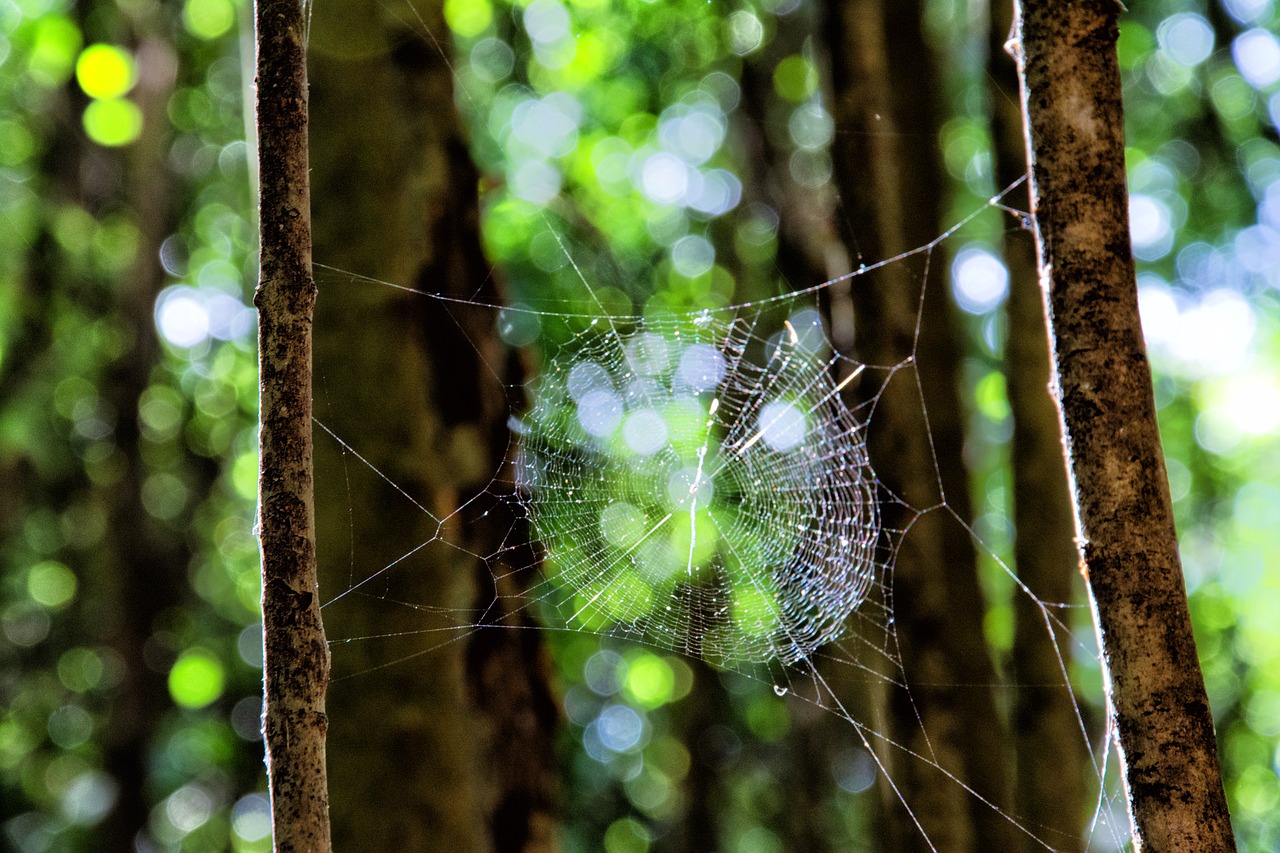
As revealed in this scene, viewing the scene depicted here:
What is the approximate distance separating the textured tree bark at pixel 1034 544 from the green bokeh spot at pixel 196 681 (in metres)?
9.19

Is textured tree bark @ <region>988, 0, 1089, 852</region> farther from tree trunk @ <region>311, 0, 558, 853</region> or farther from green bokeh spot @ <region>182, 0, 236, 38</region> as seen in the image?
green bokeh spot @ <region>182, 0, 236, 38</region>

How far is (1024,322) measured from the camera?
4.37 meters

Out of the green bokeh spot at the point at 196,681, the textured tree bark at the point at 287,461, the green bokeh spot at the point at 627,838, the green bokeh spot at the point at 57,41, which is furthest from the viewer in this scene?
the green bokeh spot at the point at 627,838

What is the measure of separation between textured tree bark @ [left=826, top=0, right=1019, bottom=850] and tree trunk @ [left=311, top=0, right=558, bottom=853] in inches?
51.2

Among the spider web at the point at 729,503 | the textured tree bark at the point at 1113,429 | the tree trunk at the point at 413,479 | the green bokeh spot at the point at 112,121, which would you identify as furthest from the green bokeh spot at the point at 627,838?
the textured tree bark at the point at 1113,429

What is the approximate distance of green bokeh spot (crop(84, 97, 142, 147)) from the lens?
7.93m

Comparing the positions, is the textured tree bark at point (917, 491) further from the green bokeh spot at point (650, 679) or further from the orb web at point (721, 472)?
the green bokeh spot at point (650, 679)

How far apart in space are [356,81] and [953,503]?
8.66 ft

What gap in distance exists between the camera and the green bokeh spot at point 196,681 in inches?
420

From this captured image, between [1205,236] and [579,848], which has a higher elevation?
[1205,236]

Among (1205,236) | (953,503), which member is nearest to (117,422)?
(953,503)

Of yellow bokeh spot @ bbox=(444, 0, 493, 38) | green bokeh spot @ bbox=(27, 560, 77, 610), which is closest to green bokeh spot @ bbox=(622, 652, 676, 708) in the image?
yellow bokeh spot @ bbox=(444, 0, 493, 38)

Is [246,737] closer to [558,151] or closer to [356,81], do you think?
[558,151]

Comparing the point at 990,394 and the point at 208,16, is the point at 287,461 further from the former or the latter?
the point at 208,16
